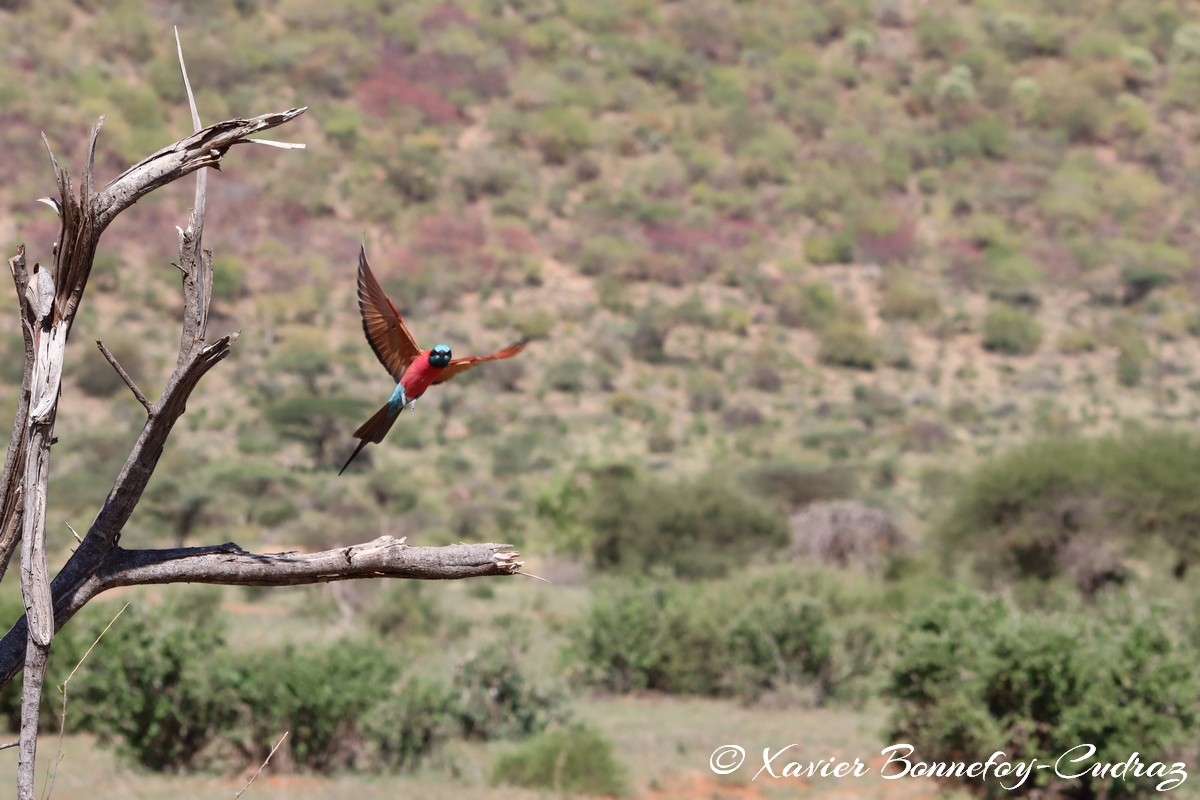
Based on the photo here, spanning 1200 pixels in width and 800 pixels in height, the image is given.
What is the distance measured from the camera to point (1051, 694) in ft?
31.5

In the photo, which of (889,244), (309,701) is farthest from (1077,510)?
(889,244)

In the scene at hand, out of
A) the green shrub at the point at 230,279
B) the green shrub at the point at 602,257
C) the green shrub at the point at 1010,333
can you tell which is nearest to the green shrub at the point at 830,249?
the green shrub at the point at 1010,333

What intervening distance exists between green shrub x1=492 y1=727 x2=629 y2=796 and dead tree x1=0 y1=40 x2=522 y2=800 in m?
7.77

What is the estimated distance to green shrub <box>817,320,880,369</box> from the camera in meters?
39.4

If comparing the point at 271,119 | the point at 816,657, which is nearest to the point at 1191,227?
the point at 816,657

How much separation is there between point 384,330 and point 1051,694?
27.7 feet

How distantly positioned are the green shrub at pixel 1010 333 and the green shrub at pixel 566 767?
108 ft

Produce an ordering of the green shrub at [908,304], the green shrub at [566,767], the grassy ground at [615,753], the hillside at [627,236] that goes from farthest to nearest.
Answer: the green shrub at [908,304] < the hillside at [627,236] < the green shrub at [566,767] < the grassy ground at [615,753]

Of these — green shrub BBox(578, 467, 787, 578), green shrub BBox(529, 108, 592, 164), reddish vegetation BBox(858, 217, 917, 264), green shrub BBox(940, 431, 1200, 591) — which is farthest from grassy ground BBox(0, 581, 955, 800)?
green shrub BBox(529, 108, 592, 164)

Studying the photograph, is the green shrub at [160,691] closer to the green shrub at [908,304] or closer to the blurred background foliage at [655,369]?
the blurred background foliage at [655,369]

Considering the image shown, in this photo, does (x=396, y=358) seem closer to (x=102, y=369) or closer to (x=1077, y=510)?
(x=1077, y=510)

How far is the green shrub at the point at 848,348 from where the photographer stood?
39.4m

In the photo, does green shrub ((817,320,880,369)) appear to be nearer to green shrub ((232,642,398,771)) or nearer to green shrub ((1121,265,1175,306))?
green shrub ((1121,265,1175,306))

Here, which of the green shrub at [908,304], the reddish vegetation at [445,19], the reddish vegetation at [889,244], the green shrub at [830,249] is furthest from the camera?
the reddish vegetation at [445,19]
